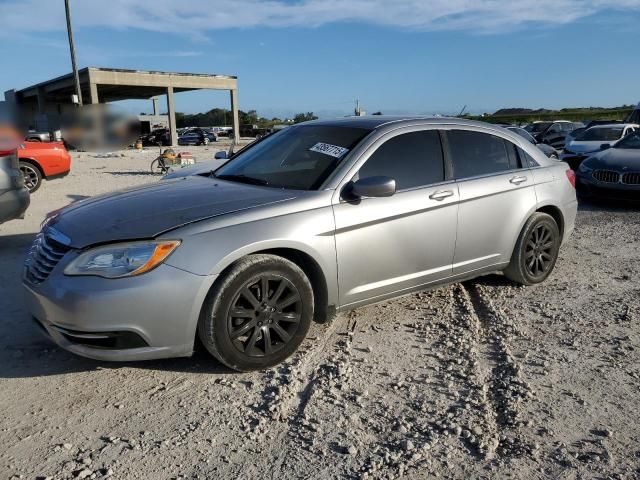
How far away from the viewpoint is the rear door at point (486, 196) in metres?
4.46

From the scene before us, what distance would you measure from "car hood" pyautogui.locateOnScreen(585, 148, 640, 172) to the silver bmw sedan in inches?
200

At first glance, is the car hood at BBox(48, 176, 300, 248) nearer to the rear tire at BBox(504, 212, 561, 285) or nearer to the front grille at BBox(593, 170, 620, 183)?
the rear tire at BBox(504, 212, 561, 285)

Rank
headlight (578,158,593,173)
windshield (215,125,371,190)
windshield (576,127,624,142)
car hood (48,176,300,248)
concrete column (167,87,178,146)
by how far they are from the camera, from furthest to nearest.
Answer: concrete column (167,87,178,146), windshield (576,127,624,142), headlight (578,158,593,173), windshield (215,125,371,190), car hood (48,176,300,248)

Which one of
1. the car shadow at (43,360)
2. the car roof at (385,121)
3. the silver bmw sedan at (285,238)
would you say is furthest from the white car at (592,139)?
the car shadow at (43,360)

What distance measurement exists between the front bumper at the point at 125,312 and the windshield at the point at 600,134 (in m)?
15.7

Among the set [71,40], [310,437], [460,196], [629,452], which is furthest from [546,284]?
[71,40]

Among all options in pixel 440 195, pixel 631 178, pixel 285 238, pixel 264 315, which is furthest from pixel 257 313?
pixel 631 178

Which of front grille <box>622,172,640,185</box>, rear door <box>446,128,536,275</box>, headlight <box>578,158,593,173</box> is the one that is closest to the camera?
rear door <box>446,128,536,275</box>

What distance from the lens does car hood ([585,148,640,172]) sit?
914 centimetres

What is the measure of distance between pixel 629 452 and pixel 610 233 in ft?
18.3

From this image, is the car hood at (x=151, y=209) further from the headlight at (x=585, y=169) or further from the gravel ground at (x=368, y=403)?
the headlight at (x=585, y=169)

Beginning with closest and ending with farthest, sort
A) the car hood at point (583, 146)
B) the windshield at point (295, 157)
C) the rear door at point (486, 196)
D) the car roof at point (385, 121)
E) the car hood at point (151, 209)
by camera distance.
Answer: the car hood at point (151, 209) < the windshield at point (295, 157) < the car roof at point (385, 121) < the rear door at point (486, 196) < the car hood at point (583, 146)

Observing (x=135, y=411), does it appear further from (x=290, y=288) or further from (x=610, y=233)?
(x=610, y=233)

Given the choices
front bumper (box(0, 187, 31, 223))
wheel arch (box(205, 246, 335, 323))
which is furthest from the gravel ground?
front bumper (box(0, 187, 31, 223))
